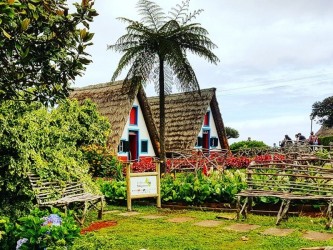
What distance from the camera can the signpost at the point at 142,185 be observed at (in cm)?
1116

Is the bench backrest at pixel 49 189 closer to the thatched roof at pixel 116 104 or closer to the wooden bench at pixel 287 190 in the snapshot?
the wooden bench at pixel 287 190

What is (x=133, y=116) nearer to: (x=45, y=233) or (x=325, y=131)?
(x=45, y=233)

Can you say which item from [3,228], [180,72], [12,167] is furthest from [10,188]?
[180,72]

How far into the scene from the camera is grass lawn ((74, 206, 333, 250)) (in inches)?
272

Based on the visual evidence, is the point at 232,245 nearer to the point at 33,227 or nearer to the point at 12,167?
the point at 33,227

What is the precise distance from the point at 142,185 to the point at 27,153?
341 centimetres

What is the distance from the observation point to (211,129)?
105 feet

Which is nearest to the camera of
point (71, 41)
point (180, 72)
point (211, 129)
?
point (71, 41)

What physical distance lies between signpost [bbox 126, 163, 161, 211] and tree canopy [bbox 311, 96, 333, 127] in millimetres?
51933

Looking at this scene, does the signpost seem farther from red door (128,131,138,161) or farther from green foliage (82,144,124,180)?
red door (128,131,138,161)

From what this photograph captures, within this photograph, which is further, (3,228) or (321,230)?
(321,230)

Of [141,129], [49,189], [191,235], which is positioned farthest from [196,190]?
[141,129]

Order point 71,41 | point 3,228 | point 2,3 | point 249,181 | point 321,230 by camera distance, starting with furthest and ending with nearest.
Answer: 1. point 249,181
2. point 321,230
3. point 3,228
4. point 71,41
5. point 2,3

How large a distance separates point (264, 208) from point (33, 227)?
5.49m
